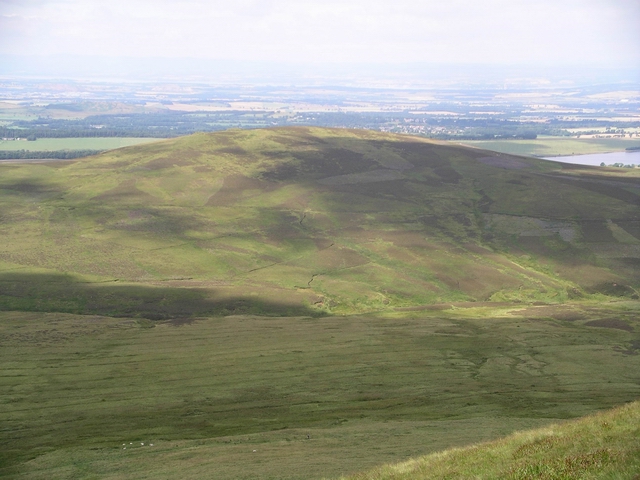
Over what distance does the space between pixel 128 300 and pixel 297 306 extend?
2563 centimetres

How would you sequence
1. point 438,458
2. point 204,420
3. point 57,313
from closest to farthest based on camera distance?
point 438,458 < point 204,420 < point 57,313

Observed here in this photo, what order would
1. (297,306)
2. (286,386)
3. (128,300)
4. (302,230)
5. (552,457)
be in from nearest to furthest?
(552,457) → (286,386) → (128,300) → (297,306) → (302,230)

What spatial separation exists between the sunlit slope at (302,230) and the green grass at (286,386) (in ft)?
51.1

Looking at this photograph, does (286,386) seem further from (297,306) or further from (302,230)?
(302,230)

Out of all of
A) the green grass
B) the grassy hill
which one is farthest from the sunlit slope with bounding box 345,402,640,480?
the green grass

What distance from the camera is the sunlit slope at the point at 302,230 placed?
10962cm

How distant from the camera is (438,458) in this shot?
3119 cm

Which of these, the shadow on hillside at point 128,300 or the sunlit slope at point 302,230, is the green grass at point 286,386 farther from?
the sunlit slope at point 302,230

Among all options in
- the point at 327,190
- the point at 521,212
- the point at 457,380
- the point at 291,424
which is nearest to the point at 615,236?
the point at 521,212

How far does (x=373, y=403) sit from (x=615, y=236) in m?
98.7

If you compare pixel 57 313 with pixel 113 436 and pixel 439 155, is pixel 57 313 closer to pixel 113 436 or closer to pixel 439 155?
pixel 113 436

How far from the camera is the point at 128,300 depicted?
102 meters

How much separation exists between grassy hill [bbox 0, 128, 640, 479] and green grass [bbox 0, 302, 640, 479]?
0.34m

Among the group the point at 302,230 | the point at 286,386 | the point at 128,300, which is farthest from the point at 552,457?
the point at 302,230
